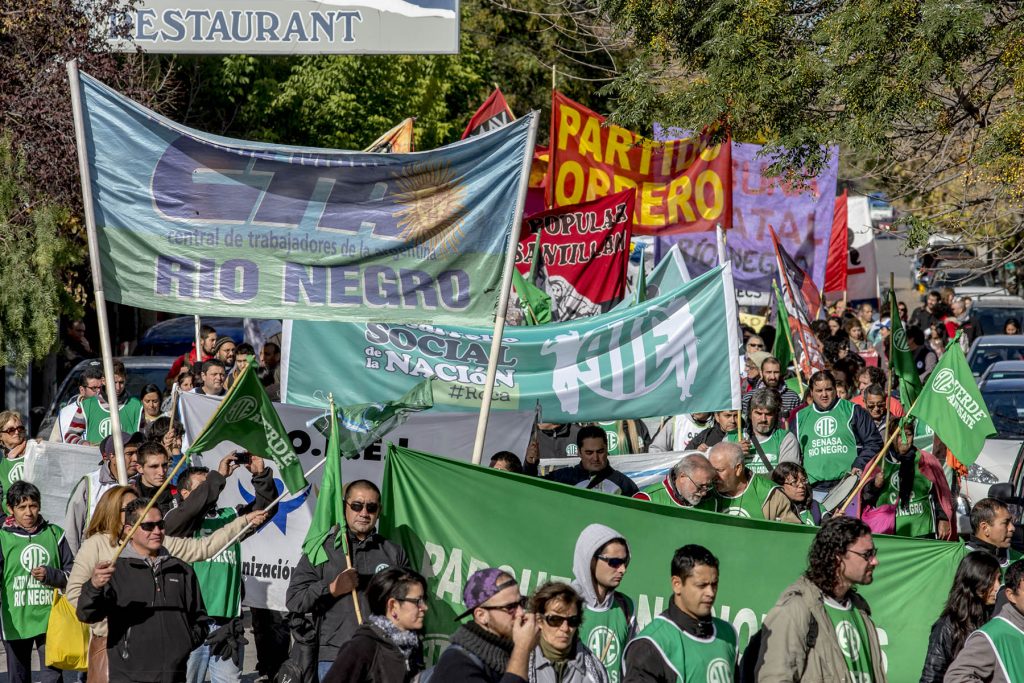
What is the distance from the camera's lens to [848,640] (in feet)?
18.9

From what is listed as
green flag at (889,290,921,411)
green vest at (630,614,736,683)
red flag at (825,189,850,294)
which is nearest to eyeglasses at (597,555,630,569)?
green vest at (630,614,736,683)

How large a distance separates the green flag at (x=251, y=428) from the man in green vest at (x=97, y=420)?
4.25 m

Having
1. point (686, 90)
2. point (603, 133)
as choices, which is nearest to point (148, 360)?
point (603, 133)

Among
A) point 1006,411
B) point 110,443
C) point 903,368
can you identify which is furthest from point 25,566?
point 1006,411

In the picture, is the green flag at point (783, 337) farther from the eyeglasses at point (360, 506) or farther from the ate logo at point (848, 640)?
the ate logo at point (848, 640)

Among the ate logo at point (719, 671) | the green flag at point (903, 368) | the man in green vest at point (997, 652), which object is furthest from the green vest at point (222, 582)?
the green flag at point (903, 368)

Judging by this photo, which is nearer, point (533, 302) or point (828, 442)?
point (828, 442)

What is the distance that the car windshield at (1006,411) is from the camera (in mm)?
13719

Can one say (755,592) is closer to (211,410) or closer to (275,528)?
(275,528)

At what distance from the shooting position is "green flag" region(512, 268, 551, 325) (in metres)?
12.4

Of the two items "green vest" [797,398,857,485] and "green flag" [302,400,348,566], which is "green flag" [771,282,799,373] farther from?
"green flag" [302,400,348,566]

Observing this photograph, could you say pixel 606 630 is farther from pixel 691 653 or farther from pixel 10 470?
pixel 10 470

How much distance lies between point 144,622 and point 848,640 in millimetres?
3048

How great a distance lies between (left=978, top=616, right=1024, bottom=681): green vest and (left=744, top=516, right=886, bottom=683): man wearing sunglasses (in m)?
0.44
